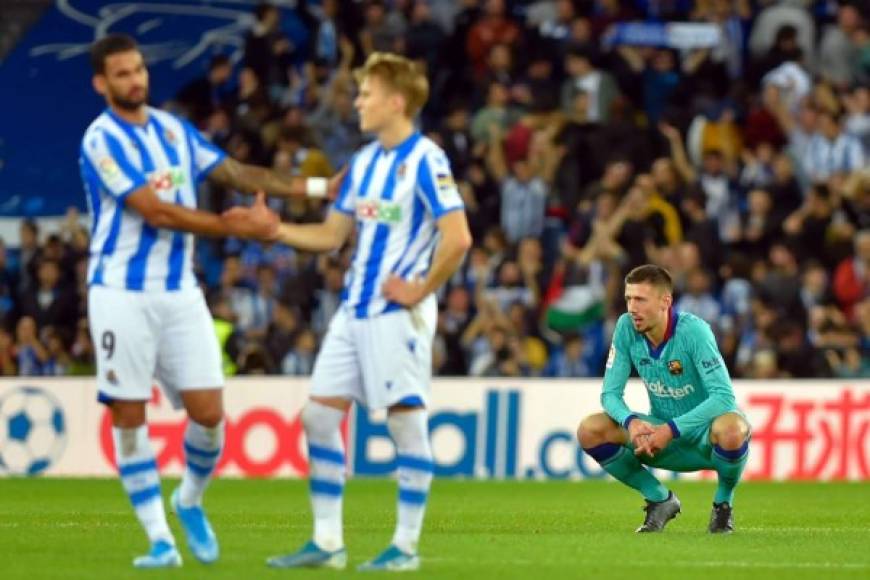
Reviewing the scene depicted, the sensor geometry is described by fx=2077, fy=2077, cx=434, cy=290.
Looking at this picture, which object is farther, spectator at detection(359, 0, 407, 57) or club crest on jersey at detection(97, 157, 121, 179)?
spectator at detection(359, 0, 407, 57)

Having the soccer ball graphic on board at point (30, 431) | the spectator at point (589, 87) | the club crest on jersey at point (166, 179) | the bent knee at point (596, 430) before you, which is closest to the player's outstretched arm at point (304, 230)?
the club crest on jersey at point (166, 179)

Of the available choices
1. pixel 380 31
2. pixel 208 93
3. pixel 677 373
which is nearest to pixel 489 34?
pixel 380 31

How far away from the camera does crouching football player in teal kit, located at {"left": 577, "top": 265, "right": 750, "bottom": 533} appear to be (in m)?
11.2

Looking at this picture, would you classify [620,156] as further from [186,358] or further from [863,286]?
[186,358]

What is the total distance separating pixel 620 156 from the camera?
2200 cm

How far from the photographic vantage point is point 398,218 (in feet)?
28.9

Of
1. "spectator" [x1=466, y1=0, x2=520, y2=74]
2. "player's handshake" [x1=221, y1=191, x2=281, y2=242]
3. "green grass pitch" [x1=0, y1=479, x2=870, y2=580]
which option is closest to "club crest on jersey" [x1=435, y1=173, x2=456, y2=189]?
"player's handshake" [x1=221, y1=191, x2=281, y2=242]

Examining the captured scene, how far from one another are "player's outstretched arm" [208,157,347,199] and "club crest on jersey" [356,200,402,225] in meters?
0.31

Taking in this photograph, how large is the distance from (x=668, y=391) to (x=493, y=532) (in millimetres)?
1244

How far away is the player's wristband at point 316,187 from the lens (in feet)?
30.2

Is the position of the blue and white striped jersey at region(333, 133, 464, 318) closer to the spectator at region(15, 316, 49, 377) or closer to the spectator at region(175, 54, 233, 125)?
the spectator at region(15, 316, 49, 377)

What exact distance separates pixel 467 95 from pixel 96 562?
14.8 m

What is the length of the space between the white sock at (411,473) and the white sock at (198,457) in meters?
0.87

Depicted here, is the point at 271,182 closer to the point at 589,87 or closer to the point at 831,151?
the point at 831,151
